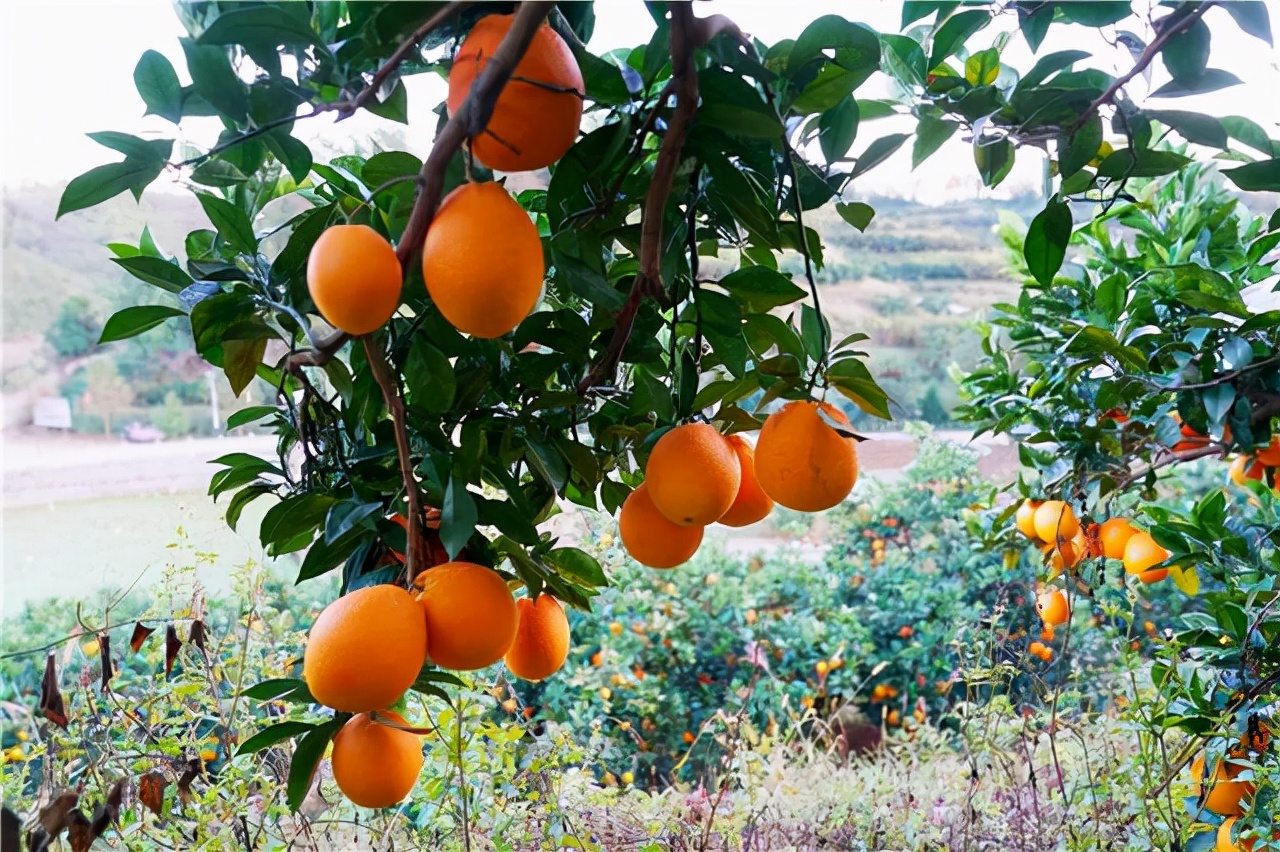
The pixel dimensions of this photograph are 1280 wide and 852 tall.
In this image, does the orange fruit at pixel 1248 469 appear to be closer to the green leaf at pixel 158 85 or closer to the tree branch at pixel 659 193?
the tree branch at pixel 659 193

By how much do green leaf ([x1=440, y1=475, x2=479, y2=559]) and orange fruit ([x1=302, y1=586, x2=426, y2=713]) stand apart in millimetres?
26

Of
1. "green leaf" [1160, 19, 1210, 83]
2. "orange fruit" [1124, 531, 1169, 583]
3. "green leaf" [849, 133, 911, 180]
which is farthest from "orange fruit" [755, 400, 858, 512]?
"orange fruit" [1124, 531, 1169, 583]

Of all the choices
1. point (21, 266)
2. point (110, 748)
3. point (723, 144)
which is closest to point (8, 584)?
point (21, 266)

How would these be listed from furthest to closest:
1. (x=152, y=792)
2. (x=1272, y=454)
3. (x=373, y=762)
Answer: (x=1272, y=454), (x=152, y=792), (x=373, y=762)

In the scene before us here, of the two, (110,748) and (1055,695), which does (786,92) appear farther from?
(1055,695)

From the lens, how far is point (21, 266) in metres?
2.17

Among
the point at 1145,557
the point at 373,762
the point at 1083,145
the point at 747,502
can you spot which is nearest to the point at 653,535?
the point at 747,502

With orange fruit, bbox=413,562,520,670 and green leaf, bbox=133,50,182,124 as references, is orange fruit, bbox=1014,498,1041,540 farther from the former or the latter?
green leaf, bbox=133,50,182,124

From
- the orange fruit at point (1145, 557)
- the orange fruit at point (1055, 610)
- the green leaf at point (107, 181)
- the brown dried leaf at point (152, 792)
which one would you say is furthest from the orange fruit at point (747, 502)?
the orange fruit at point (1055, 610)

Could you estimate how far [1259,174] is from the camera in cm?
44

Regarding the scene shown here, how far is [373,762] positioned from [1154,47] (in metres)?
0.45

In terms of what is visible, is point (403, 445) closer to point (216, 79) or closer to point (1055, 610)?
point (216, 79)

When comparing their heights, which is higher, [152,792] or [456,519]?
[456,519]

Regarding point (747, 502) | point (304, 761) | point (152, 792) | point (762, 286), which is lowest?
point (152, 792)
